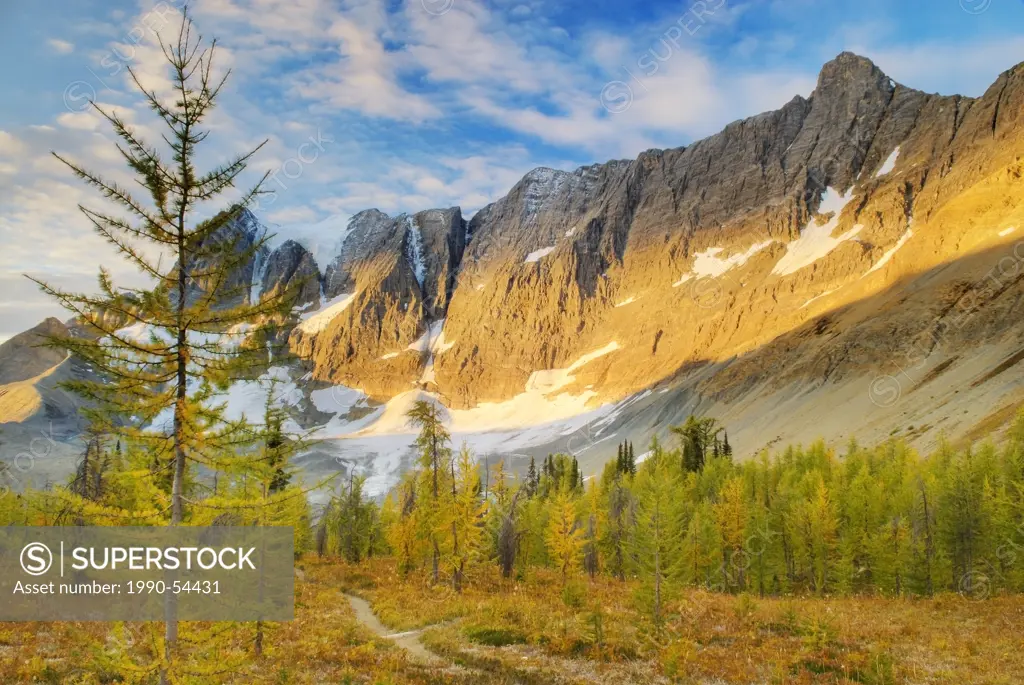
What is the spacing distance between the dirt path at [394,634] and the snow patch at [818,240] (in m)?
160

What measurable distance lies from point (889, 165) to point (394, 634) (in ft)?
656

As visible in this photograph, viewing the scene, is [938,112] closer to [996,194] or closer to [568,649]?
[996,194]

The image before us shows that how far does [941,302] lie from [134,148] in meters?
125

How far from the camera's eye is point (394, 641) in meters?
23.3

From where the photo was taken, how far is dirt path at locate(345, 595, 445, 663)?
21.0 metres

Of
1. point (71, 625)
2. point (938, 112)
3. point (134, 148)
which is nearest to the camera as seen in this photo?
point (134, 148)

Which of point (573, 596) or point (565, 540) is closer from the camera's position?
point (573, 596)

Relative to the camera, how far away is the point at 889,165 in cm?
17950

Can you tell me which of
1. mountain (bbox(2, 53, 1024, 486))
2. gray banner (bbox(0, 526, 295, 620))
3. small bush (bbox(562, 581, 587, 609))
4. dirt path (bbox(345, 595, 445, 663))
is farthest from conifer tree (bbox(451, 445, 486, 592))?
mountain (bbox(2, 53, 1024, 486))

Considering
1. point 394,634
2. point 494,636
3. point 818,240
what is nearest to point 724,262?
point 818,240

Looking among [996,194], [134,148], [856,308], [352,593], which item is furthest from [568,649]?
[996,194]

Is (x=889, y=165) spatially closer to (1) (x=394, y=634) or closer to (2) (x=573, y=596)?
(2) (x=573, y=596)

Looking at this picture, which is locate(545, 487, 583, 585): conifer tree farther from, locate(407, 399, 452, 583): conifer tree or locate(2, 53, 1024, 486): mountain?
locate(2, 53, 1024, 486): mountain

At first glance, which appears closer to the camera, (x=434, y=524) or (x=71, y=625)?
(x=71, y=625)
